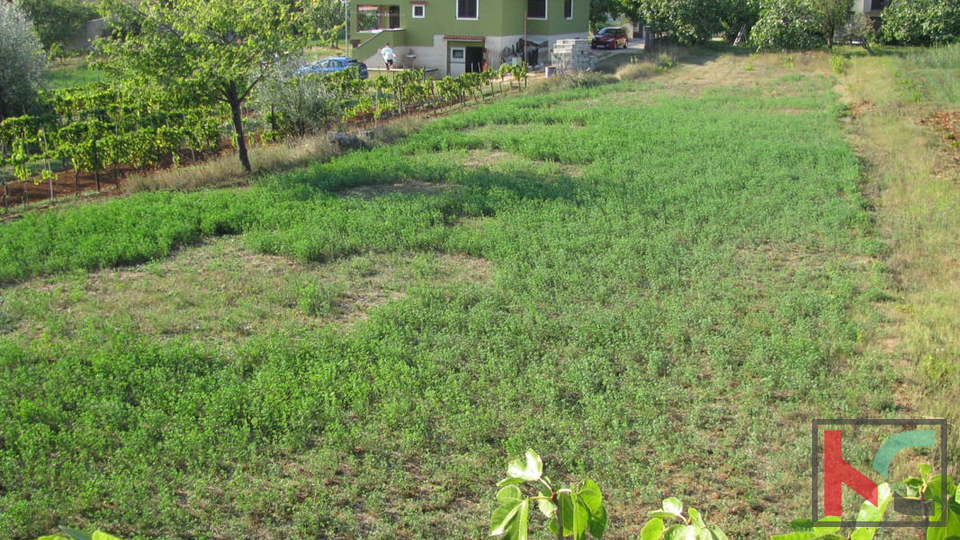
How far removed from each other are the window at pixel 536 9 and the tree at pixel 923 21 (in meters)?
16.6

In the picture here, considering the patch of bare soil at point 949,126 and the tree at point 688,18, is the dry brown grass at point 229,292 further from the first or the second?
the tree at point 688,18

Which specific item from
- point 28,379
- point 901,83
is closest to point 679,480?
point 28,379

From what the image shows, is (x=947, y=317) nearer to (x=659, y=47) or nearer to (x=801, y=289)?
(x=801, y=289)

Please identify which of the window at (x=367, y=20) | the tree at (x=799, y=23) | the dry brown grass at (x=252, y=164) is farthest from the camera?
the window at (x=367, y=20)

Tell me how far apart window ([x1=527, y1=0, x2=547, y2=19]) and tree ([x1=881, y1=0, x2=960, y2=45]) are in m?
16.6

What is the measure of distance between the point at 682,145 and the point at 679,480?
13219 millimetres

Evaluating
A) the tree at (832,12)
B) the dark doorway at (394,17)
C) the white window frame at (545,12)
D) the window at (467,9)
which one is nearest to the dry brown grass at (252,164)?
the window at (467,9)

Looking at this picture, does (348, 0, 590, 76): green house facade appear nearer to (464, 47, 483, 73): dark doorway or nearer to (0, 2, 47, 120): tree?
(464, 47, 483, 73): dark doorway

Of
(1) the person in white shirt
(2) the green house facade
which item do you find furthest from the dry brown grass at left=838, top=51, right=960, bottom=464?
(1) the person in white shirt

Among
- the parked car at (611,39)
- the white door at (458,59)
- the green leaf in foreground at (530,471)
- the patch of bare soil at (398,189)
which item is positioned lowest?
the patch of bare soil at (398,189)

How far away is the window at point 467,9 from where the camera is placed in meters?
39.1

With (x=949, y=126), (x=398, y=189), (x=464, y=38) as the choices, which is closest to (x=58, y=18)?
(x=464, y=38)

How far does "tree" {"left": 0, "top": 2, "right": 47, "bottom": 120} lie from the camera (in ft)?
78.2

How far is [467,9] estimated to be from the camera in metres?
39.2
